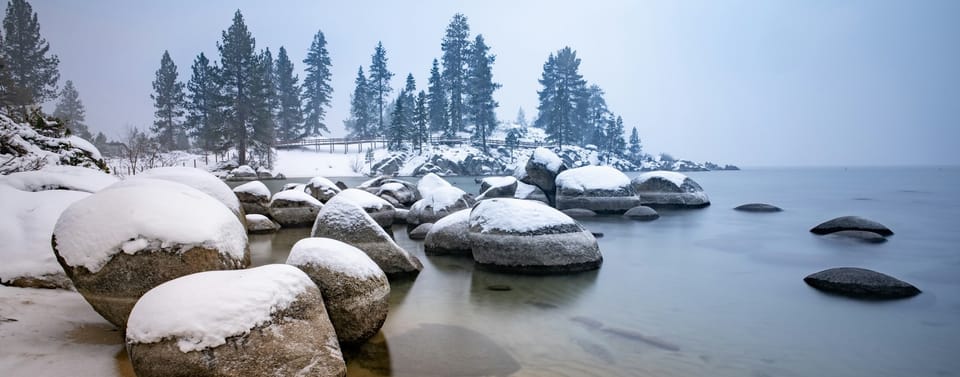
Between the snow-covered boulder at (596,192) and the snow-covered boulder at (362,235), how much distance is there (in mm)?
12258

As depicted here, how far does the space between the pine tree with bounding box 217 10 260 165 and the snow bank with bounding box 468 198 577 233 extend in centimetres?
3891

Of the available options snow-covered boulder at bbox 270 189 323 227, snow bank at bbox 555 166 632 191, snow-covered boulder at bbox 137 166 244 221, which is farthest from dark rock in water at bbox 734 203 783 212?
snow-covered boulder at bbox 137 166 244 221

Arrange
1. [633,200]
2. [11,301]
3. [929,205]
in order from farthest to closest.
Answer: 1. [929,205]
2. [633,200]
3. [11,301]

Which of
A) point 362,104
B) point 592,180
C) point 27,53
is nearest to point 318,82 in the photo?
point 362,104

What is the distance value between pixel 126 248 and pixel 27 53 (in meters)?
45.2

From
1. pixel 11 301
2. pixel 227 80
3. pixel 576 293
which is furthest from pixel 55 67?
pixel 576 293

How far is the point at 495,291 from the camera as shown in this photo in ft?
24.8

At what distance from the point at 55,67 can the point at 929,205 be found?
59116 millimetres

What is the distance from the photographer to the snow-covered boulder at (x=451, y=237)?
10328mm

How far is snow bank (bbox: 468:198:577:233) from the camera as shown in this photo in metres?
8.91

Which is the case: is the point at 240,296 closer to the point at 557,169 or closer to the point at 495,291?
the point at 495,291

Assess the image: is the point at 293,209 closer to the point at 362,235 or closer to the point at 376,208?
the point at 376,208

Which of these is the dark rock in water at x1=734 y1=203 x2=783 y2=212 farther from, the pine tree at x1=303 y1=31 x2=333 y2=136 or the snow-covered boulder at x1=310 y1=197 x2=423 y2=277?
the pine tree at x1=303 y1=31 x2=333 y2=136

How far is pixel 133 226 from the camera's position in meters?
4.45
